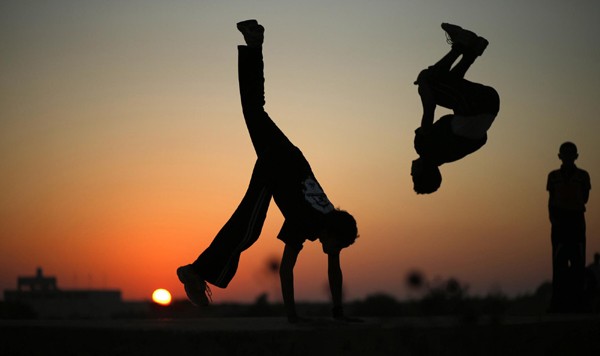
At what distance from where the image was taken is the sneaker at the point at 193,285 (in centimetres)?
655

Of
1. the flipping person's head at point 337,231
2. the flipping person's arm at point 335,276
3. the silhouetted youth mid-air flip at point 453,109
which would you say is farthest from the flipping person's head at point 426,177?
the flipping person's arm at point 335,276

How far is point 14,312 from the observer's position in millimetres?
10570

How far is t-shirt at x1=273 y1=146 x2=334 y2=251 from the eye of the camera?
602cm

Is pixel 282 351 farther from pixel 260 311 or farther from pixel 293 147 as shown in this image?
pixel 260 311

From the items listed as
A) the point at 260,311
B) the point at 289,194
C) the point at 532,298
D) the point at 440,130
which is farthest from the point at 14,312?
the point at 532,298

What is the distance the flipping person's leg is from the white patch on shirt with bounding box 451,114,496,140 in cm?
170

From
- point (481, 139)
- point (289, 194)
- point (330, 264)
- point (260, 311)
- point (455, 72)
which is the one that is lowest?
point (260, 311)

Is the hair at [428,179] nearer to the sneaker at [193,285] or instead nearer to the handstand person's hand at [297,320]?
the handstand person's hand at [297,320]

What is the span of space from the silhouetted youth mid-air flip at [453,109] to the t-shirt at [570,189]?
3.19 metres

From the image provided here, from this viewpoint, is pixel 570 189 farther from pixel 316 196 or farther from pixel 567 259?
pixel 316 196

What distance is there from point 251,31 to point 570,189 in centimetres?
495

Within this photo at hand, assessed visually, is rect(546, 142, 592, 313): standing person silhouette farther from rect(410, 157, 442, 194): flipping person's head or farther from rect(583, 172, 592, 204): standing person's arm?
rect(410, 157, 442, 194): flipping person's head

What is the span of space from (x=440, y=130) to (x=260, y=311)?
21.5 ft

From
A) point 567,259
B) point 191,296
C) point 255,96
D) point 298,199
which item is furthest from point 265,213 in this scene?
point 567,259
